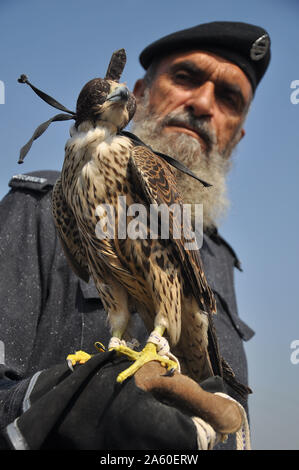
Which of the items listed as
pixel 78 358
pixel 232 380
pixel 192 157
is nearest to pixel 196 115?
pixel 192 157

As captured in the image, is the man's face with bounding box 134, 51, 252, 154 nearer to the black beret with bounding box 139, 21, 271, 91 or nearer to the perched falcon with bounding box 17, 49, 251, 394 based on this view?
the black beret with bounding box 139, 21, 271, 91

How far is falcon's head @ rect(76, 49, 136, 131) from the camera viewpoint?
1.45m

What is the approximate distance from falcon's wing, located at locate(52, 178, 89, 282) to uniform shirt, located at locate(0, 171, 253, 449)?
0.44 m

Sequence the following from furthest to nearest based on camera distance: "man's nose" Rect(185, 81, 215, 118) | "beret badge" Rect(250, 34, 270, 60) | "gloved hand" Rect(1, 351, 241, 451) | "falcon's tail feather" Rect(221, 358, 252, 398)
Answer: "beret badge" Rect(250, 34, 270, 60), "man's nose" Rect(185, 81, 215, 118), "falcon's tail feather" Rect(221, 358, 252, 398), "gloved hand" Rect(1, 351, 241, 451)

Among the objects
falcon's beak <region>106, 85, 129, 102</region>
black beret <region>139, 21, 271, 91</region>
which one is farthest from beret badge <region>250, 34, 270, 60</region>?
falcon's beak <region>106, 85, 129, 102</region>

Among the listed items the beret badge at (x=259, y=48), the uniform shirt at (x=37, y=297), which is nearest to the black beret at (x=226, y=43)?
the beret badge at (x=259, y=48)

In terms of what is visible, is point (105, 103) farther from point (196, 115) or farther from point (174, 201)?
point (196, 115)

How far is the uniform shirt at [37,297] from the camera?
2.15m

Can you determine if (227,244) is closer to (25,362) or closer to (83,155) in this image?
(25,362)

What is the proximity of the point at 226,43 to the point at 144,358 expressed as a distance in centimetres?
309

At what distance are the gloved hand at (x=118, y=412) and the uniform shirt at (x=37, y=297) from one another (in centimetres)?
61

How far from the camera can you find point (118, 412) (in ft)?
3.99

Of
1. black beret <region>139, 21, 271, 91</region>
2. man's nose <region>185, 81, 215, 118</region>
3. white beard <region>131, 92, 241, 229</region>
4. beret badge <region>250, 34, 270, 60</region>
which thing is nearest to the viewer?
white beard <region>131, 92, 241, 229</region>

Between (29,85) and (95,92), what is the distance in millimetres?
251
